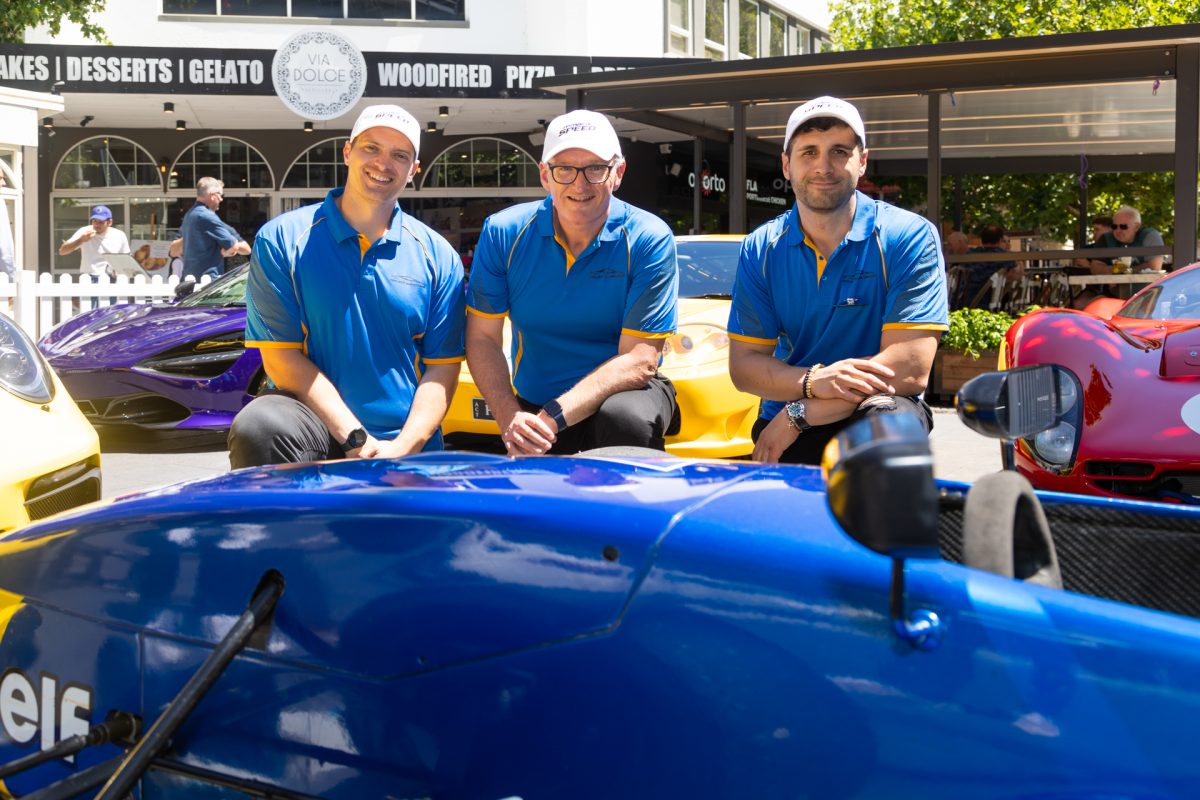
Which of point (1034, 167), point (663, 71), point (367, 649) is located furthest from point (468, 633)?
point (1034, 167)

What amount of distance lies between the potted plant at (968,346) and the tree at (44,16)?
15.1 meters

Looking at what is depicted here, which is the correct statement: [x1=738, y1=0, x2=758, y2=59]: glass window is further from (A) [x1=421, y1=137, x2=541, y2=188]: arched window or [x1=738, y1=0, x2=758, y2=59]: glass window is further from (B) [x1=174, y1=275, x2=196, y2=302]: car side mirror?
(B) [x1=174, y1=275, x2=196, y2=302]: car side mirror

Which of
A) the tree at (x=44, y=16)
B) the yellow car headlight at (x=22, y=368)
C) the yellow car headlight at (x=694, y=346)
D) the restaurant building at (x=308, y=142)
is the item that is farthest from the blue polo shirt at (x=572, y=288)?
the tree at (x=44, y=16)

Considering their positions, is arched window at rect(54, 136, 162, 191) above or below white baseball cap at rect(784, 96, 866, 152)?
above

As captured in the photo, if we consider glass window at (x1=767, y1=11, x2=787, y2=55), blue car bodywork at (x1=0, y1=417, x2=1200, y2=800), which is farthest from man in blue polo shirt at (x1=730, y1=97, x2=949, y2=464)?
glass window at (x1=767, y1=11, x2=787, y2=55)

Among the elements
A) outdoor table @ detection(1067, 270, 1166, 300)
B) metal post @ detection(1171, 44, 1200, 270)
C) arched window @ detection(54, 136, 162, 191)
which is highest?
arched window @ detection(54, 136, 162, 191)

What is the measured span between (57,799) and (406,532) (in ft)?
2.22

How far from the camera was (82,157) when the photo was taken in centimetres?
2148

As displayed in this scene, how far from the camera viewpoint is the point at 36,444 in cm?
379

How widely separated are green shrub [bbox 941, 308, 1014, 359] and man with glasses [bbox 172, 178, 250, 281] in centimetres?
678

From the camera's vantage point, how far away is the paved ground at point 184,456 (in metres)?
7.50

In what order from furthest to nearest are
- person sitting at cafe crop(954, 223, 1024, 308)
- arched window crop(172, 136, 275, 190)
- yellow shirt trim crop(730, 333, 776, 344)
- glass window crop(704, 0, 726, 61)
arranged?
glass window crop(704, 0, 726, 61), arched window crop(172, 136, 275, 190), person sitting at cafe crop(954, 223, 1024, 308), yellow shirt trim crop(730, 333, 776, 344)

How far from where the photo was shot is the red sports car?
409cm

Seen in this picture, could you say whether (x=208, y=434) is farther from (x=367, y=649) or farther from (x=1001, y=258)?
(x=1001, y=258)
